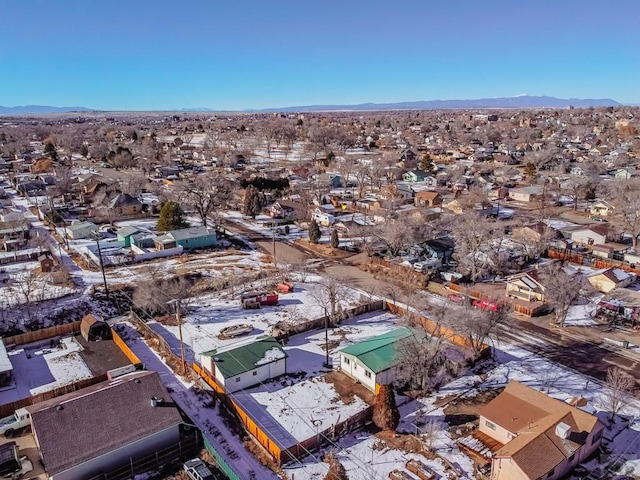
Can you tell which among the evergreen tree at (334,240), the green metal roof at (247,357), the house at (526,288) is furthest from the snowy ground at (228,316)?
the house at (526,288)

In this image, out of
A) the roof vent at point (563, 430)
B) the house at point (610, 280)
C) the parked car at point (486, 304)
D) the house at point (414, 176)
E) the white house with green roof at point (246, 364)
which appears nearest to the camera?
the roof vent at point (563, 430)

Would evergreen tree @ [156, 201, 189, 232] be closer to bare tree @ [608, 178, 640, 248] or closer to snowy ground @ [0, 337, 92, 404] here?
snowy ground @ [0, 337, 92, 404]

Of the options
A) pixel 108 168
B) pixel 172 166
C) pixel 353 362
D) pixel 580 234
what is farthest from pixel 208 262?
pixel 108 168

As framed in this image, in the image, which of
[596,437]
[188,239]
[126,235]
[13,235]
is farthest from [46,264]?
[596,437]

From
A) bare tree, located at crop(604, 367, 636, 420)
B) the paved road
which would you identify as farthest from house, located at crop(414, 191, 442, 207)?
bare tree, located at crop(604, 367, 636, 420)

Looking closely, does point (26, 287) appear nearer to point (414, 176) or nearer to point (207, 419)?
point (207, 419)

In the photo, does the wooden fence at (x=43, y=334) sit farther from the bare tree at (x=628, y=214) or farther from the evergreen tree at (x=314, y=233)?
the bare tree at (x=628, y=214)
